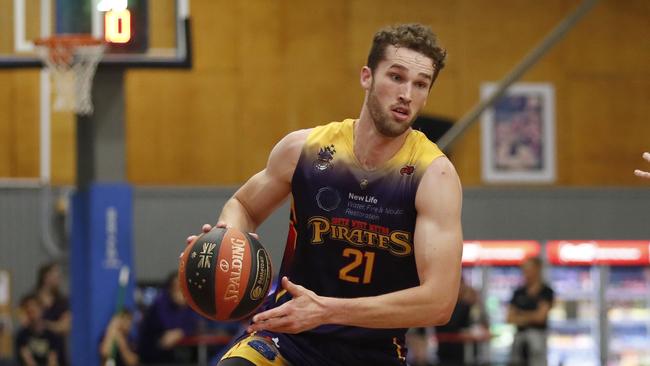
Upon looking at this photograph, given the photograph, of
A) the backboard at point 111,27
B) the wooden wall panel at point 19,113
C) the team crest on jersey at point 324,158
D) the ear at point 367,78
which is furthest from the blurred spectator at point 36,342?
the ear at point 367,78

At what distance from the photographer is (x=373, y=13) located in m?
18.2

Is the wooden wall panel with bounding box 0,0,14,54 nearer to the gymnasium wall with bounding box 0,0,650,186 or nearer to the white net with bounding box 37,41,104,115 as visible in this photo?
the white net with bounding box 37,41,104,115

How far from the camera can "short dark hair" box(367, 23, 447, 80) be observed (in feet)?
14.6

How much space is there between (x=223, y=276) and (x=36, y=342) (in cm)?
882

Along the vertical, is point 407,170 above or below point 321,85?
below

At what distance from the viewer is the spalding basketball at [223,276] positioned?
429 centimetres

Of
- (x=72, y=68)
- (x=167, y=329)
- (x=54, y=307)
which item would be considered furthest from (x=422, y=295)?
(x=54, y=307)

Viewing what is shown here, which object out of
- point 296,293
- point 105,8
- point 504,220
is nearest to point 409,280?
point 296,293

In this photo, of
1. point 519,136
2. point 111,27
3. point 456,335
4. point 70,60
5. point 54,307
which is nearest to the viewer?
point 70,60

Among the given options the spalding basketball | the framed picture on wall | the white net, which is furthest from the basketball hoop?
the framed picture on wall

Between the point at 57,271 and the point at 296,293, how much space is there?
9.61 meters

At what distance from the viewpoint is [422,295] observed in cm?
416

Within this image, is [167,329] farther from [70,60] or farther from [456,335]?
[456,335]

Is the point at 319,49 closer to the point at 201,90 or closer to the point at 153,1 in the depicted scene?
the point at 201,90
